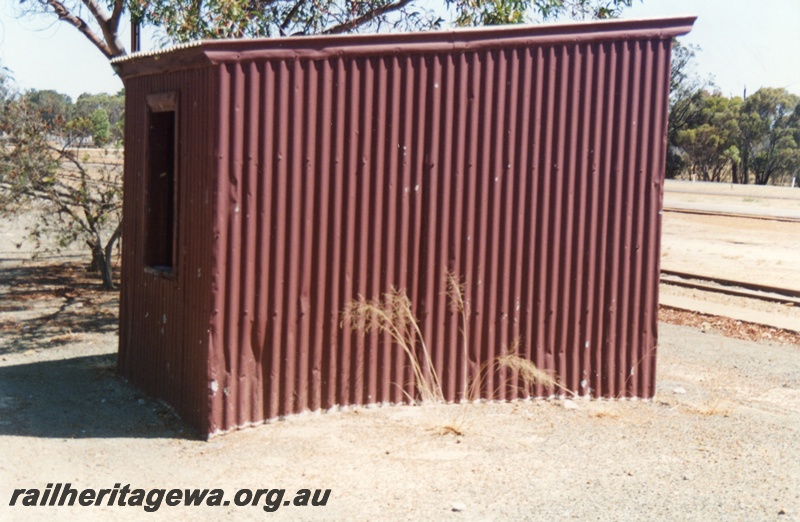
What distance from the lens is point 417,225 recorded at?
24.5ft

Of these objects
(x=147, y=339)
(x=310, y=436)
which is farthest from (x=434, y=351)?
(x=147, y=339)

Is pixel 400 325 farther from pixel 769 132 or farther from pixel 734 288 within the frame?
pixel 769 132

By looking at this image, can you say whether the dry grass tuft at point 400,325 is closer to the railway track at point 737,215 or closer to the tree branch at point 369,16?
the tree branch at point 369,16

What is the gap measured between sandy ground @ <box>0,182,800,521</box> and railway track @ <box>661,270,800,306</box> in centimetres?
630

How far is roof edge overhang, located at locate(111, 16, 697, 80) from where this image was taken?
22.3ft

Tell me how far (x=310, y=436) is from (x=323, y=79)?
244 cm

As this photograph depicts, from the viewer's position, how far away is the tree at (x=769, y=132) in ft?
189

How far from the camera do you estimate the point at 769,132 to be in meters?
58.5

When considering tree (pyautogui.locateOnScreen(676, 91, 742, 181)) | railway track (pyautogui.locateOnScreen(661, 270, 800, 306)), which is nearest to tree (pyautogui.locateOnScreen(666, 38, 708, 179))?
tree (pyautogui.locateOnScreen(676, 91, 742, 181))

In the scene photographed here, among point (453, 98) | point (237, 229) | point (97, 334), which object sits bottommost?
point (97, 334)

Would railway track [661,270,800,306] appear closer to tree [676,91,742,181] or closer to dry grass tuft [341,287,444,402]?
dry grass tuft [341,287,444,402]

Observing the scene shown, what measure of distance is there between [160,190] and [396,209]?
2183 millimetres

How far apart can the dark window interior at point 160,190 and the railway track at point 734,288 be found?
984cm

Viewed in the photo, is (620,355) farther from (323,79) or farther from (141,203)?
(141,203)
